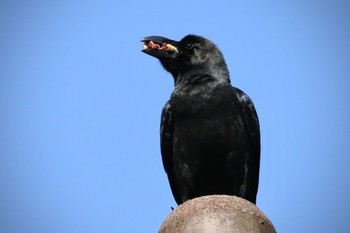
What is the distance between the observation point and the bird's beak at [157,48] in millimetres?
9570

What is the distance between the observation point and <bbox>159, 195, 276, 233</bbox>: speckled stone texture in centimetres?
538

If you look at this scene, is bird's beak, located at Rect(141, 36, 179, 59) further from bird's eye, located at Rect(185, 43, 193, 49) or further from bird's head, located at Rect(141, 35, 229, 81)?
bird's eye, located at Rect(185, 43, 193, 49)

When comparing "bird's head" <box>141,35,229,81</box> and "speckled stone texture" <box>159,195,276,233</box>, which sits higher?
"bird's head" <box>141,35,229,81</box>

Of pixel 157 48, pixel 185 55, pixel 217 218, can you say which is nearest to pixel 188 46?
pixel 185 55

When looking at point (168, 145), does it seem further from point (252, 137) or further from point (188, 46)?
point (188, 46)

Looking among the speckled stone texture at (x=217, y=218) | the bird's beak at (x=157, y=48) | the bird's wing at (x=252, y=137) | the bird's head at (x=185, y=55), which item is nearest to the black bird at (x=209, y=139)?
the bird's wing at (x=252, y=137)

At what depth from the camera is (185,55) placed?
9.75m

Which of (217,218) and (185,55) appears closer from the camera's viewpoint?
(217,218)

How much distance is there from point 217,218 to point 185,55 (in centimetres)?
471

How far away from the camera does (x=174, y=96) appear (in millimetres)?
8922

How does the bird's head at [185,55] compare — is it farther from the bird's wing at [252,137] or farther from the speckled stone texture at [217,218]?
the speckled stone texture at [217,218]

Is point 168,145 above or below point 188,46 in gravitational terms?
below

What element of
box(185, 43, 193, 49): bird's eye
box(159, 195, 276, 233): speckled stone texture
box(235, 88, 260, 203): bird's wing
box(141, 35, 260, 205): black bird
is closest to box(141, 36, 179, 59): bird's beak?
box(185, 43, 193, 49): bird's eye

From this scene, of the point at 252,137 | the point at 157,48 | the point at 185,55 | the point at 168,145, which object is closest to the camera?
the point at 252,137
